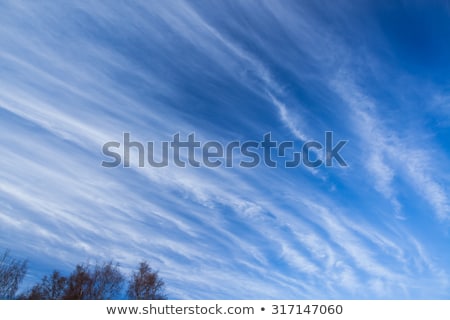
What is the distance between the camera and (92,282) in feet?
220
